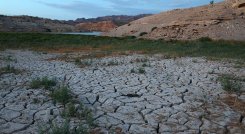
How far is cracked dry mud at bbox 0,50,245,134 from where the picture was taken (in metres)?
4.92

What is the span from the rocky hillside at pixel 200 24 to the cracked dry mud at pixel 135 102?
55.0ft

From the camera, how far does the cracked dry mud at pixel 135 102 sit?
492 centimetres

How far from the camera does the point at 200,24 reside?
27.6 m

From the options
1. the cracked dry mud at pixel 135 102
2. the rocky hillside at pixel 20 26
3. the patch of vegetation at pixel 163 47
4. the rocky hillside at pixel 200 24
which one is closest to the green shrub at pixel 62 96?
the cracked dry mud at pixel 135 102

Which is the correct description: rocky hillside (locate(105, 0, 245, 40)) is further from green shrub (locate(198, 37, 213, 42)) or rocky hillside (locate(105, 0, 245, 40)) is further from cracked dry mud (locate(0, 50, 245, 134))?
cracked dry mud (locate(0, 50, 245, 134))

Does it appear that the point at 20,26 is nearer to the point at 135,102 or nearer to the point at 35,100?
the point at 35,100

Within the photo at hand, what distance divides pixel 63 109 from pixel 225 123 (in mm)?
2623

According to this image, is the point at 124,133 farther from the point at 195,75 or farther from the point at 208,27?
the point at 208,27

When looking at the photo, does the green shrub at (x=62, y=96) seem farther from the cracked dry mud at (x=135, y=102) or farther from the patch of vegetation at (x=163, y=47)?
the patch of vegetation at (x=163, y=47)

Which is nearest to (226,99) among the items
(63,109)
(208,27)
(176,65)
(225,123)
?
(225,123)

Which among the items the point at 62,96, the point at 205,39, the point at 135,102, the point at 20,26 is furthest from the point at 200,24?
the point at 20,26

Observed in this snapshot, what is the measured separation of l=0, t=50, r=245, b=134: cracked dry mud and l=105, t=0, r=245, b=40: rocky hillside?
16763 mm

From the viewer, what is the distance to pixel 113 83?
25.7ft

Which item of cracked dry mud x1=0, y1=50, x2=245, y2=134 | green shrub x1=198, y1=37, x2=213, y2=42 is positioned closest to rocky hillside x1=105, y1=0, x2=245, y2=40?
green shrub x1=198, y1=37, x2=213, y2=42
